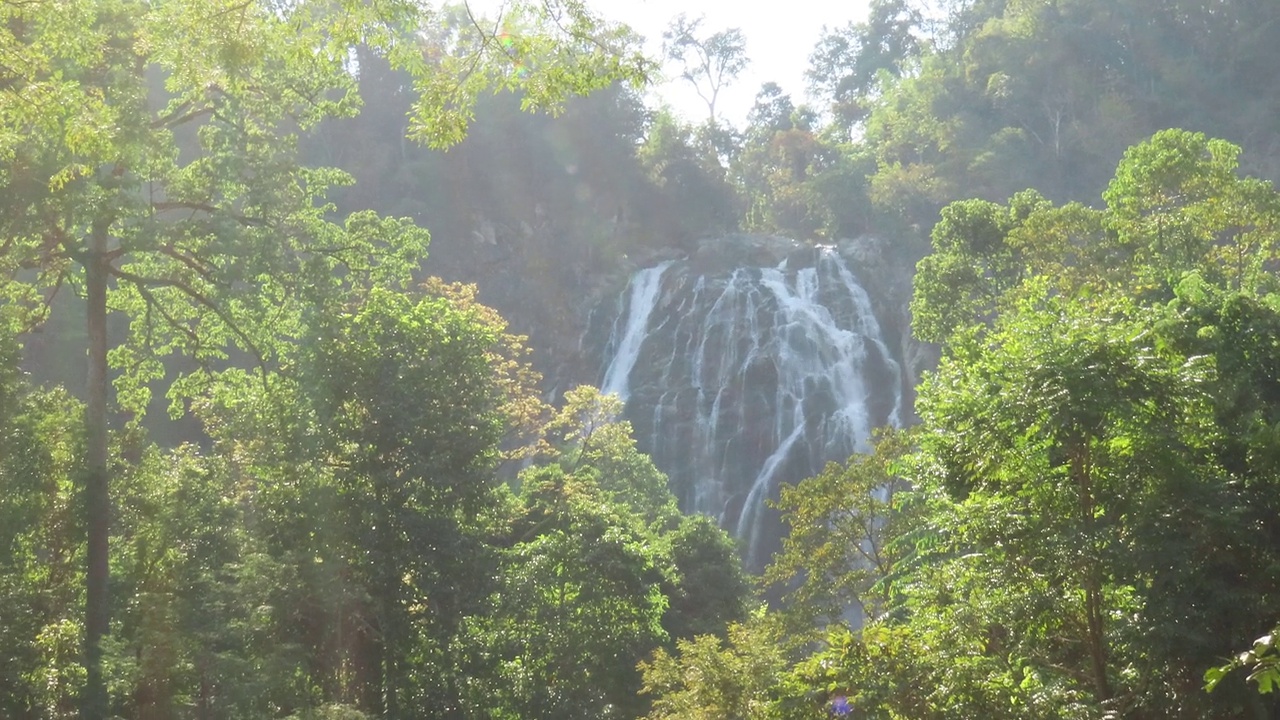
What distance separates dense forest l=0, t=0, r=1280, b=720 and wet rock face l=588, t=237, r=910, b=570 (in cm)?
403

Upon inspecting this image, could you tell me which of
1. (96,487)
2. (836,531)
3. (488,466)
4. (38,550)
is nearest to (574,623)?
(488,466)

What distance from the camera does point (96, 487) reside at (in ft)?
44.3

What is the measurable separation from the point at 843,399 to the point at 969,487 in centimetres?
2338

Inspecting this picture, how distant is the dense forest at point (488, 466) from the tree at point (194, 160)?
49 mm

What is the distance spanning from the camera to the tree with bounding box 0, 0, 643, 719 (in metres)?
7.33

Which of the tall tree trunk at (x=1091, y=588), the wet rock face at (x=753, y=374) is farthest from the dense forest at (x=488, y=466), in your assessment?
the wet rock face at (x=753, y=374)

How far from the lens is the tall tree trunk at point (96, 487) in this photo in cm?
1217

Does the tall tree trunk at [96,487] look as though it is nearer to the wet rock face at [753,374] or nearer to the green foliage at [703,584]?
the green foliage at [703,584]

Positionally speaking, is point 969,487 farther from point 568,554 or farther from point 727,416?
point 727,416

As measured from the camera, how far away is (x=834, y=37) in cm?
5753

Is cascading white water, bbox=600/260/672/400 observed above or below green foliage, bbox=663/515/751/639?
above

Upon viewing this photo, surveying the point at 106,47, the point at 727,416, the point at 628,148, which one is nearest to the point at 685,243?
the point at 628,148

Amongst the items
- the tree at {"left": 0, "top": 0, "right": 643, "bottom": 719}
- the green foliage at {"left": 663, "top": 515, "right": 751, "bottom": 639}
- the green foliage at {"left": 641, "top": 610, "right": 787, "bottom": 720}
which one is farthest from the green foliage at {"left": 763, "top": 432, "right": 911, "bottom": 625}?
the tree at {"left": 0, "top": 0, "right": 643, "bottom": 719}

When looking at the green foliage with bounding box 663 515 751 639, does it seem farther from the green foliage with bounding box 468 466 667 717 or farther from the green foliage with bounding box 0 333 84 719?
the green foliage with bounding box 0 333 84 719
